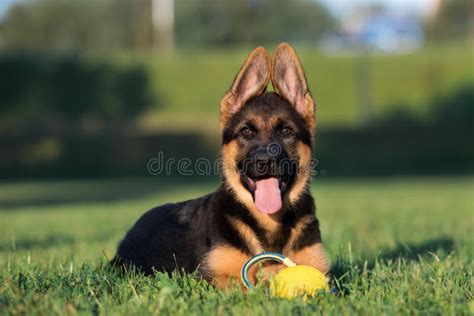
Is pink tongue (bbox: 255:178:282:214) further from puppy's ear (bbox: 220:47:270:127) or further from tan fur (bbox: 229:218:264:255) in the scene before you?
puppy's ear (bbox: 220:47:270:127)

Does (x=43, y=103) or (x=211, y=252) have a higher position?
(x=211, y=252)

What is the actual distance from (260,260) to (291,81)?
5.12 ft

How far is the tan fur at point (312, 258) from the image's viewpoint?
548 cm

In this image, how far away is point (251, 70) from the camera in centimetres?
603

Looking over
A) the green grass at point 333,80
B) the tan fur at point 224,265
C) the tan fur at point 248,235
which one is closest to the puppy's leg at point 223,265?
the tan fur at point 224,265

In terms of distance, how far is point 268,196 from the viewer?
5.61m

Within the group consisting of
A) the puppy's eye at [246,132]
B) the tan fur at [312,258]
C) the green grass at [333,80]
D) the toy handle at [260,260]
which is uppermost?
the puppy's eye at [246,132]

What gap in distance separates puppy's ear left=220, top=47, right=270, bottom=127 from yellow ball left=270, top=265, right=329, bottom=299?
147 cm

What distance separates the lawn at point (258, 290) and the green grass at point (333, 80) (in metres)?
18.7

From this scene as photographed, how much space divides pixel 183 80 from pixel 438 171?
14154mm

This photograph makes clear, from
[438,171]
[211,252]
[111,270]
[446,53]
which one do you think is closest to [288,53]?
[211,252]

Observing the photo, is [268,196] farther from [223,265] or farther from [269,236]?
[223,265]

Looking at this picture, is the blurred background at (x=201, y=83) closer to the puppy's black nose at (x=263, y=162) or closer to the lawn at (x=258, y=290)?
the lawn at (x=258, y=290)

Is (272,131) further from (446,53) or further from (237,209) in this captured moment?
(446,53)
